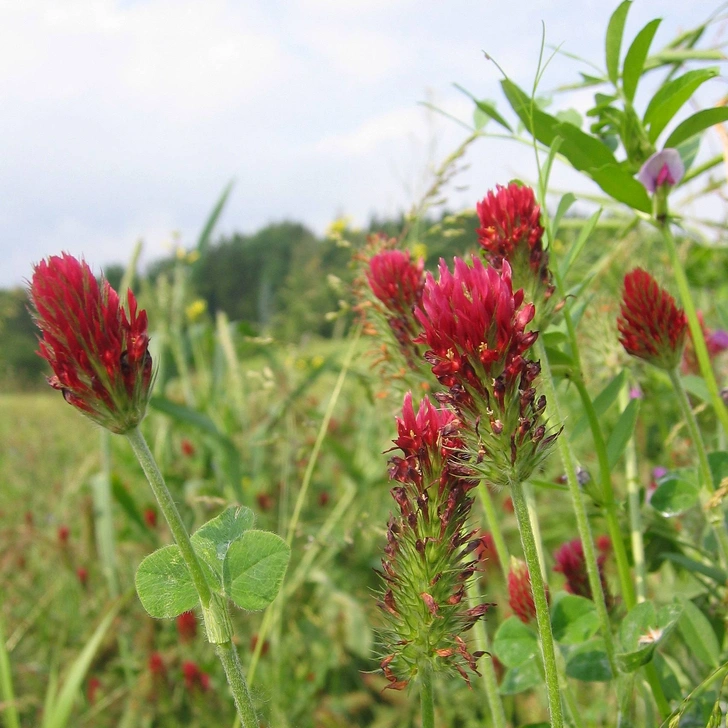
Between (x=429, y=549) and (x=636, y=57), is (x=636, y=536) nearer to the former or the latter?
(x=429, y=549)

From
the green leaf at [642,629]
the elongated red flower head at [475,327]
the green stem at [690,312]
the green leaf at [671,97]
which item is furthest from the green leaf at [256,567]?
the green leaf at [671,97]

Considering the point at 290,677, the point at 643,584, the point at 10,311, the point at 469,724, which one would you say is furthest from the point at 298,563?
the point at 10,311

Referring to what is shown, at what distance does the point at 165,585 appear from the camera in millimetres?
766

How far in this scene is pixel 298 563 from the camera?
2953mm

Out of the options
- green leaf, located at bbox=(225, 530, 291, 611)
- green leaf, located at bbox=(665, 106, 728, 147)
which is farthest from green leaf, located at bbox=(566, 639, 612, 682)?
green leaf, located at bbox=(665, 106, 728, 147)

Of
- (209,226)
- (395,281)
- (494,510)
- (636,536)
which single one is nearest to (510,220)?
(395,281)

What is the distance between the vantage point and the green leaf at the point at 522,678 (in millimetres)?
1008

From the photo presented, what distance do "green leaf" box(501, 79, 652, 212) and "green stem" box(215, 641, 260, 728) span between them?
0.78 m

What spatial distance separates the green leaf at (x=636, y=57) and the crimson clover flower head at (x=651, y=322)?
0.30m

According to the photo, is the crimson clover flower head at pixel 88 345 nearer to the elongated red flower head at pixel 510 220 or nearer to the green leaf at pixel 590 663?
the elongated red flower head at pixel 510 220

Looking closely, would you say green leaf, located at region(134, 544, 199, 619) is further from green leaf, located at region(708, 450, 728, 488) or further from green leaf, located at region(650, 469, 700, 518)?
green leaf, located at region(708, 450, 728, 488)

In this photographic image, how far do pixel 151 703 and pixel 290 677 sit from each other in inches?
19.2

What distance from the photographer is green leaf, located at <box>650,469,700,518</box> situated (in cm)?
107

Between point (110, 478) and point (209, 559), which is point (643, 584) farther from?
point (110, 478)
